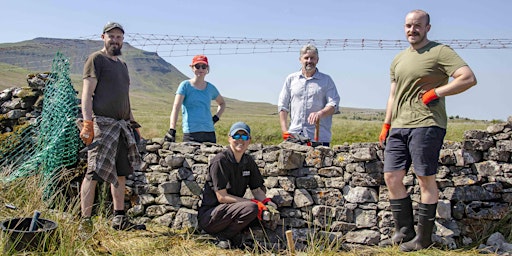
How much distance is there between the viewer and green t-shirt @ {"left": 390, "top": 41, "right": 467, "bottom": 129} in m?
4.93

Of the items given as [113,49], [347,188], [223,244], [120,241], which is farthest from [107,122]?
[347,188]

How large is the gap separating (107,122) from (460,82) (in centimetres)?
422

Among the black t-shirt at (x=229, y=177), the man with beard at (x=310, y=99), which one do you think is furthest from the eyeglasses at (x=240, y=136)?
the man with beard at (x=310, y=99)

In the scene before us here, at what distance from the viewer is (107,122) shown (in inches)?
234

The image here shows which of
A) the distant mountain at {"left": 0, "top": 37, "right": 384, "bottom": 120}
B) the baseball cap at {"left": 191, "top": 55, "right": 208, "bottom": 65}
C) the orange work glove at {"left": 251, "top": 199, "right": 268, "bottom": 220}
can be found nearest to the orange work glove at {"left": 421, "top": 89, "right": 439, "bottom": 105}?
the orange work glove at {"left": 251, "top": 199, "right": 268, "bottom": 220}

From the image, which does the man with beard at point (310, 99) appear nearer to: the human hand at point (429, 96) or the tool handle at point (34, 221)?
the human hand at point (429, 96)

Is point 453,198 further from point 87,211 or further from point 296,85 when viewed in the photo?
Result: point 87,211

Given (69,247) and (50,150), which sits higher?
(50,150)

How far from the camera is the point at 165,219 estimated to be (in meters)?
6.78

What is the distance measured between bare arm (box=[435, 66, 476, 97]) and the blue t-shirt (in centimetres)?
359

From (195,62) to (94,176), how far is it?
7.47ft

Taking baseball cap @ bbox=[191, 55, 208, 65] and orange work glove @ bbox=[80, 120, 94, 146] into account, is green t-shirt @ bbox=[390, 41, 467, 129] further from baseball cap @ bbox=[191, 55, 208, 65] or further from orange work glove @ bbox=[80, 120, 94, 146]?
orange work glove @ bbox=[80, 120, 94, 146]

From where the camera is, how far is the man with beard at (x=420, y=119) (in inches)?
194

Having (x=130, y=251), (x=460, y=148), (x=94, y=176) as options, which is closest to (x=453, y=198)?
(x=460, y=148)
